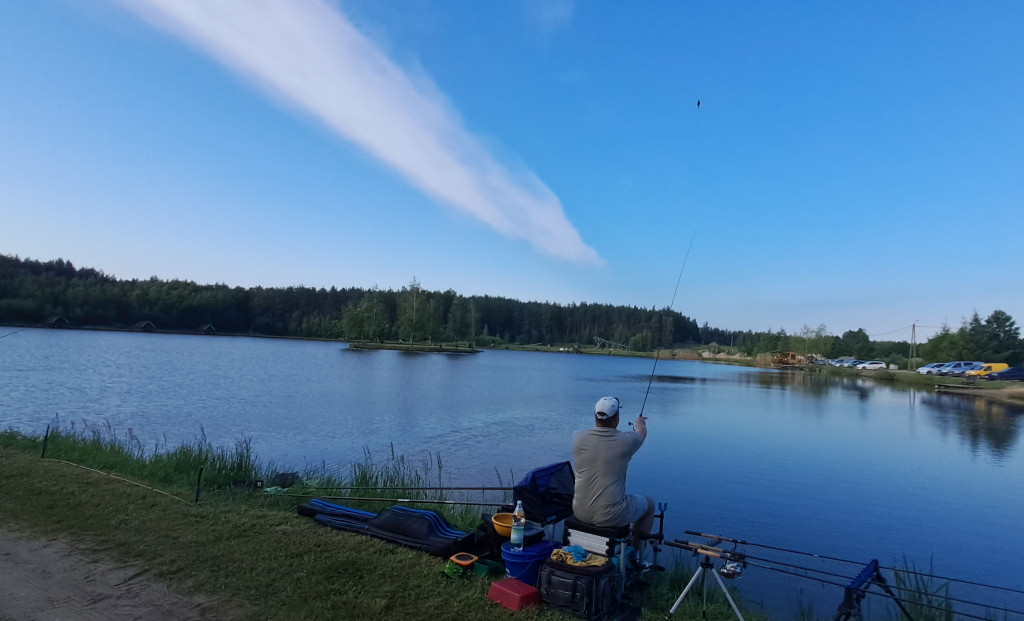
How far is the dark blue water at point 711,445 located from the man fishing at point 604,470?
324cm

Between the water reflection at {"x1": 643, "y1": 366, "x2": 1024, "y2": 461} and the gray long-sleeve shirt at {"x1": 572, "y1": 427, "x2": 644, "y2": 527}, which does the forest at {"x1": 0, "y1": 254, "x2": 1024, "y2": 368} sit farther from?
the gray long-sleeve shirt at {"x1": 572, "y1": 427, "x2": 644, "y2": 527}

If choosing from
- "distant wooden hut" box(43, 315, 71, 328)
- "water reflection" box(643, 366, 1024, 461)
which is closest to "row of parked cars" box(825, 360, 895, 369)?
"water reflection" box(643, 366, 1024, 461)

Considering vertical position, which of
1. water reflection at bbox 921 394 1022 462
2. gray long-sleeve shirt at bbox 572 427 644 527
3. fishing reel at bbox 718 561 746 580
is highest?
gray long-sleeve shirt at bbox 572 427 644 527

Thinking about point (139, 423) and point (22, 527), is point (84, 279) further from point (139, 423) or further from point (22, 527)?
point (22, 527)

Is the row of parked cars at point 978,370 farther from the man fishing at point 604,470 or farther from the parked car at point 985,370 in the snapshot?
the man fishing at point 604,470

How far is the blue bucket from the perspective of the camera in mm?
4453

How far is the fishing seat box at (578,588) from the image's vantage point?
13.1 ft

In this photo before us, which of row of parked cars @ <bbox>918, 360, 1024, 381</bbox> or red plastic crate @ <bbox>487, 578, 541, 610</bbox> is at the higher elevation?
row of parked cars @ <bbox>918, 360, 1024, 381</bbox>

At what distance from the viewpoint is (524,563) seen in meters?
4.45

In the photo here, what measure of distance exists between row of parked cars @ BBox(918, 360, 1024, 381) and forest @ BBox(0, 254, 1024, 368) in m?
5.71

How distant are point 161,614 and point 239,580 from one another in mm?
613

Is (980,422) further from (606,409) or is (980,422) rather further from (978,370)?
(978,370)

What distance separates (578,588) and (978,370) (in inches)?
2314

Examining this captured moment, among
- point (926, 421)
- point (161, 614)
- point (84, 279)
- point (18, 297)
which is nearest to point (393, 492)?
point (161, 614)
